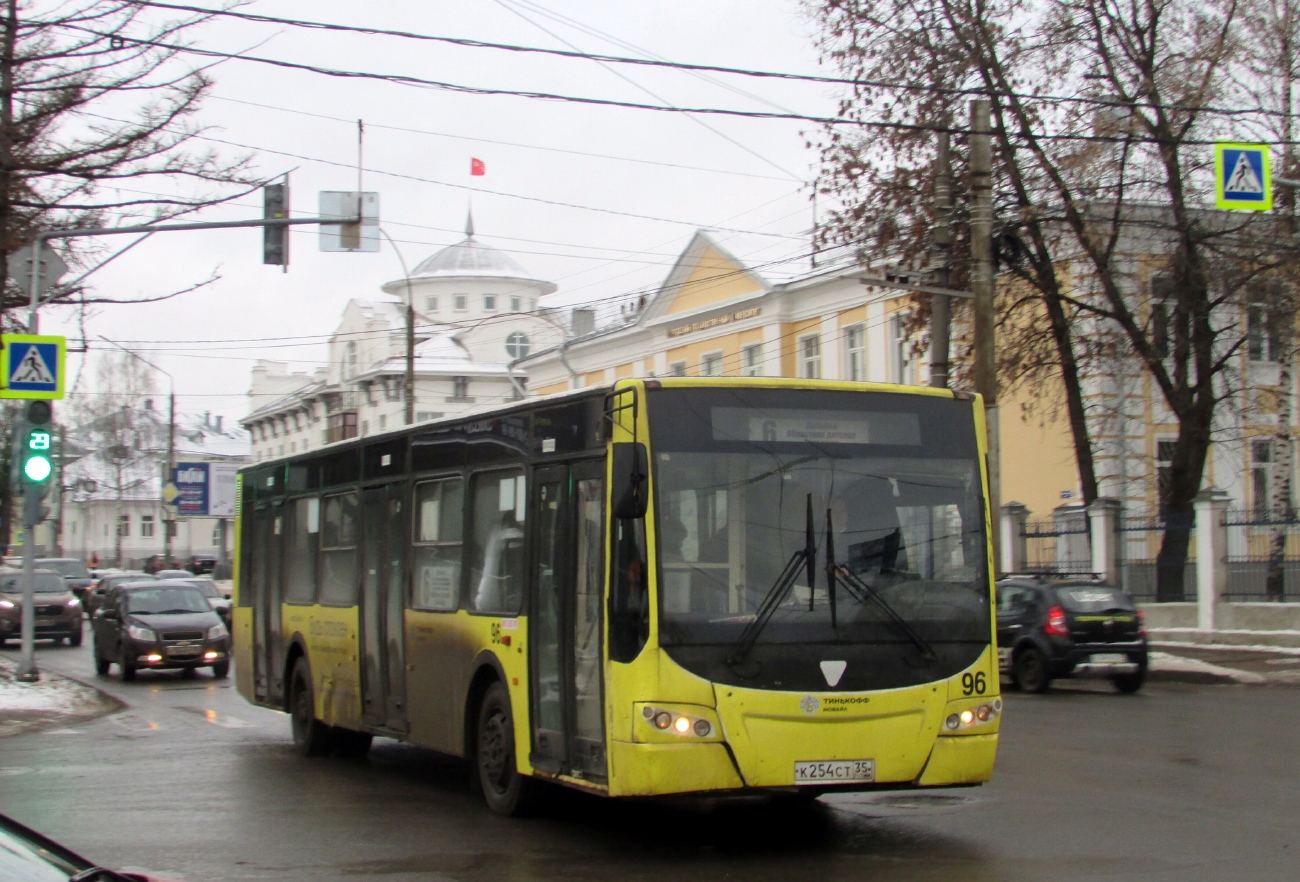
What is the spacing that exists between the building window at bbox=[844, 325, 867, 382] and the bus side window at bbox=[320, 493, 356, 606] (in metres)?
31.5

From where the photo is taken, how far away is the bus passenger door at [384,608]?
40.7 ft

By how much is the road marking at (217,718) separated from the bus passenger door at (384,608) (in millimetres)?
5550

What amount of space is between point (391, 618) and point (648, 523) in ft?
14.6

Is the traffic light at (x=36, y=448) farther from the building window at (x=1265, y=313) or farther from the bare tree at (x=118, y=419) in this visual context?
the bare tree at (x=118, y=419)

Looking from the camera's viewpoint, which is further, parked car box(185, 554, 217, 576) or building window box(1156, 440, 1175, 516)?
parked car box(185, 554, 217, 576)

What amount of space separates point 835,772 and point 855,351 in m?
36.9

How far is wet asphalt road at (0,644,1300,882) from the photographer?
8.56m

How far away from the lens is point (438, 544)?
11.8 metres

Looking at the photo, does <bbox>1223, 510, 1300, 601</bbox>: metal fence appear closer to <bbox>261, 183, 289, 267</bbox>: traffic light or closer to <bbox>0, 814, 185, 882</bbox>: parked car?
<bbox>261, 183, 289, 267</bbox>: traffic light

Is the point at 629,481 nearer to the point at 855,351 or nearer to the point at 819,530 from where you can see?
the point at 819,530

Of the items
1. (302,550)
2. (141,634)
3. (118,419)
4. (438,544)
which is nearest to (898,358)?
(141,634)

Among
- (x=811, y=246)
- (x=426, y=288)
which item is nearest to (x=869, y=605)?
(x=811, y=246)

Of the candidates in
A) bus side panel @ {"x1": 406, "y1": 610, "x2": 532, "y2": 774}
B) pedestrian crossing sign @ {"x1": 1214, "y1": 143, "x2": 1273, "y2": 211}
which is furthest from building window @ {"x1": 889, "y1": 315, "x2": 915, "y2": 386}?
bus side panel @ {"x1": 406, "y1": 610, "x2": 532, "y2": 774}

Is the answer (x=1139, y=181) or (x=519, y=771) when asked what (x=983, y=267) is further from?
(x=519, y=771)
